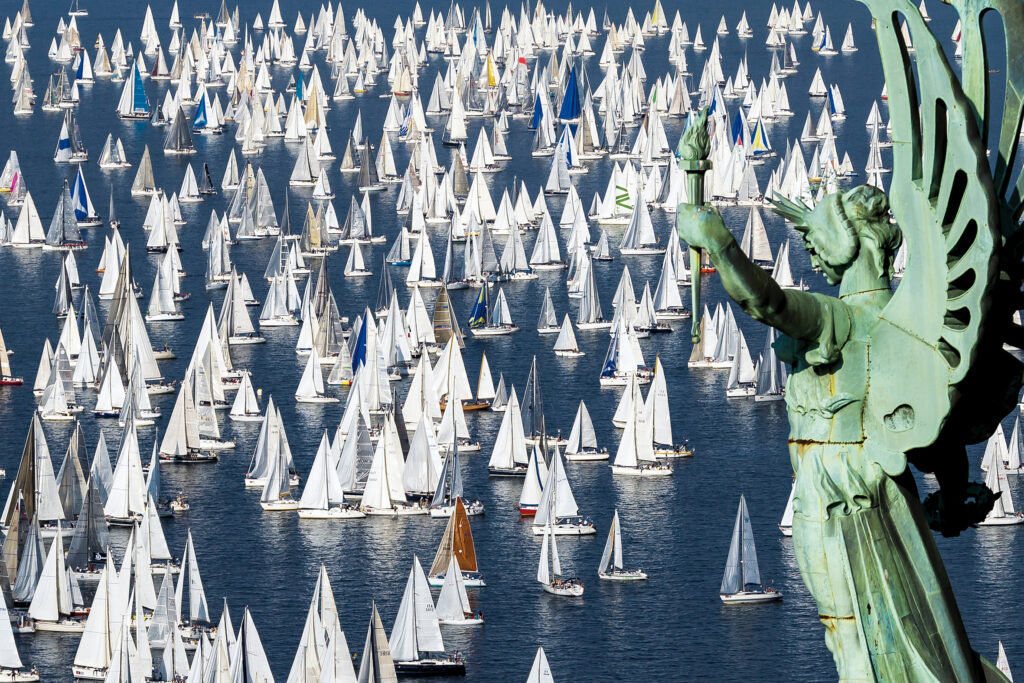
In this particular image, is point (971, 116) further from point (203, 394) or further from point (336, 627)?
point (203, 394)

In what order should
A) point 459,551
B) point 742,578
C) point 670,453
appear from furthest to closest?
point 670,453, point 459,551, point 742,578

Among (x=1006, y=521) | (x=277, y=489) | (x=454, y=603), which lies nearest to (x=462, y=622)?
(x=454, y=603)

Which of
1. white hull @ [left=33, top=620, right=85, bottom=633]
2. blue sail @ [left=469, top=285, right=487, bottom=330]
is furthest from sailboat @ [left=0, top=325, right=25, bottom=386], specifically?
white hull @ [left=33, top=620, right=85, bottom=633]

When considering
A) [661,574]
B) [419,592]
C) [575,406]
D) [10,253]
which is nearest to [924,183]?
[419,592]

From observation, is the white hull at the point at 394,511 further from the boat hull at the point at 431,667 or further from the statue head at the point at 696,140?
the statue head at the point at 696,140

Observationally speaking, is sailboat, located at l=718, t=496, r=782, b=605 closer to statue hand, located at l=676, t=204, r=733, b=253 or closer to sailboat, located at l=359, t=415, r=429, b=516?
sailboat, located at l=359, t=415, r=429, b=516

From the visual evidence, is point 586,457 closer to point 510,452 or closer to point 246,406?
point 510,452
